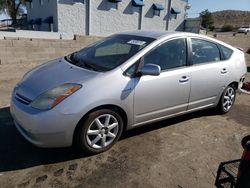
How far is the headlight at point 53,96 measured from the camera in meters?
2.82

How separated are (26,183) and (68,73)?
4.64ft

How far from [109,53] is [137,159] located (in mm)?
1778

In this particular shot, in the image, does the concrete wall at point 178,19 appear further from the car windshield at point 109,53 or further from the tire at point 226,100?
the car windshield at point 109,53

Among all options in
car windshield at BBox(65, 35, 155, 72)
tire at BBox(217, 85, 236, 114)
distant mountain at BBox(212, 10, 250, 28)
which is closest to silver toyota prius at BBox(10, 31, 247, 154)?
car windshield at BBox(65, 35, 155, 72)

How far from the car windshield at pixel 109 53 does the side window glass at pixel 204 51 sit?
0.85 metres

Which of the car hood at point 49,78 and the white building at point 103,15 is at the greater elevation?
the white building at point 103,15

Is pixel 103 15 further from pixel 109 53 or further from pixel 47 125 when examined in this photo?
pixel 47 125

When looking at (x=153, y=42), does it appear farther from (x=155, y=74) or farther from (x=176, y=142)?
(x=176, y=142)

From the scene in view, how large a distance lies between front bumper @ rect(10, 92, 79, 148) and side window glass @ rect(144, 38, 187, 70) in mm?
1373

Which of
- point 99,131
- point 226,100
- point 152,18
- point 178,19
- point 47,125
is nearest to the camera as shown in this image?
point 47,125

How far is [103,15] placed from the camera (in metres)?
19.2

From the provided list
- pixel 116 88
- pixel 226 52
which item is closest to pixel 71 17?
pixel 226 52

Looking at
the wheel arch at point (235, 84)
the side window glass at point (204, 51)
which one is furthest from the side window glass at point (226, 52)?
the wheel arch at point (235, 84)

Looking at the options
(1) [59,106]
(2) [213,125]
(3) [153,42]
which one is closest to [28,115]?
(1) [59,106]
